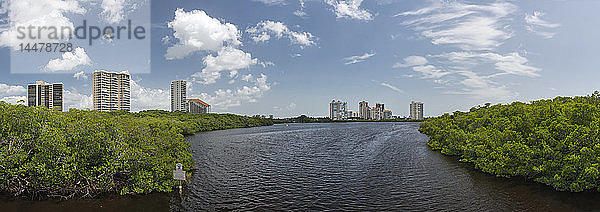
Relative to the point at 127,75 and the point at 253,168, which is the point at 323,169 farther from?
the point at 127,75

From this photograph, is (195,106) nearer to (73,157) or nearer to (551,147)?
(73,157)

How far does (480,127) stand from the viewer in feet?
123

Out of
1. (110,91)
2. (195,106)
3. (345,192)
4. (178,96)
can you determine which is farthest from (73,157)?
(178,96)

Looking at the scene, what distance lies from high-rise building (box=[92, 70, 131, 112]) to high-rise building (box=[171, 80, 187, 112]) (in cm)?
4103

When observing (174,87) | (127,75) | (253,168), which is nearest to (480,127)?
(253,168)

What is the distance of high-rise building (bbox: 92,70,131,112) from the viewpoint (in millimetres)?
116500

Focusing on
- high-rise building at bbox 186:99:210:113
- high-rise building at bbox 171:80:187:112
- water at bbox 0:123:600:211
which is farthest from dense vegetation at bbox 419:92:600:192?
high-rise building at bbox 171:80:187:112

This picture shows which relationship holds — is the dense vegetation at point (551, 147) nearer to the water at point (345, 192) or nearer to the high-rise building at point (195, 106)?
the water at point (345, 192)

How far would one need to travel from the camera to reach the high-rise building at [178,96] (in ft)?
561

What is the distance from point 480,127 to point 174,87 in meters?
164

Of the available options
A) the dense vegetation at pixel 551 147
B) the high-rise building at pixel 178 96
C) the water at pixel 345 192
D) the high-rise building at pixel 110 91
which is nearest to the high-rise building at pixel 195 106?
the high-rise building at pixel 178 96

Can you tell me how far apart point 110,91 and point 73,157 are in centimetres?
11767

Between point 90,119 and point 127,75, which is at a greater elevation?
point 127,75

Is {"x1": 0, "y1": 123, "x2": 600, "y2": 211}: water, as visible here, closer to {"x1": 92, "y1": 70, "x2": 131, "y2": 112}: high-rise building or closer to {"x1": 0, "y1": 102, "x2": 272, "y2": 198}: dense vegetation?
{"x1": 0, "y1": 102, "x2": 272, "y2": 198}: dense vegetation
